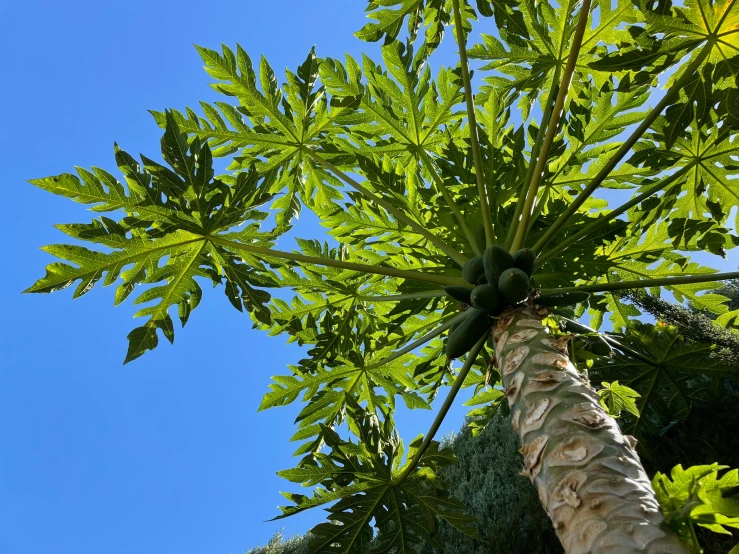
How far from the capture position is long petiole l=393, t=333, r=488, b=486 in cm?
213

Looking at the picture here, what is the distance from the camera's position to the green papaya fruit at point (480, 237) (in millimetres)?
2338

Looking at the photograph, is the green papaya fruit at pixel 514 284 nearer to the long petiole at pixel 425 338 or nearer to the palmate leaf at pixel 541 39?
the long petiole at pixel 425 338

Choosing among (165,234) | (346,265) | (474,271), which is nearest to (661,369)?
(474,271)

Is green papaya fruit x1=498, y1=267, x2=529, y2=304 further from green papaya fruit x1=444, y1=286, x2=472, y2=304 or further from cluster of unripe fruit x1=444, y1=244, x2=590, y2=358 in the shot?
green papaya fruit x1=444, y1=286, x2=472, y2=304

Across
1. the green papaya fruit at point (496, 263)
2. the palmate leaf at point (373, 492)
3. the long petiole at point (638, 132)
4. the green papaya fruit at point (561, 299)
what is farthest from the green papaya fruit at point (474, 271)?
the palmate leaf at point (373, 492)

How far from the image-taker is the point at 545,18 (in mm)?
2914

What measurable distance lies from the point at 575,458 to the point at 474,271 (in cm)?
94

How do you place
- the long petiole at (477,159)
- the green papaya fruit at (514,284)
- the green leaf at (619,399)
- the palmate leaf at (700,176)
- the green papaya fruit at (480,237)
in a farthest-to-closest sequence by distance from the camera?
1. the palmate leaf at (700,176)
2. the green leaf at (619,399)
3. the green papaya fruit at (480,237)
4. the long petiole at (477,159)
5. the green papaya fruit at (514,284)

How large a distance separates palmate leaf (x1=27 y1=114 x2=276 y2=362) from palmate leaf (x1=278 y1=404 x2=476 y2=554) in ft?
2.46

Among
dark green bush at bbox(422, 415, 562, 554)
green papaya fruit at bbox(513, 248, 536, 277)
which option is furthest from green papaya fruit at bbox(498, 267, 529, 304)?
dark green bush at bbox(422, 415, 562, 554)

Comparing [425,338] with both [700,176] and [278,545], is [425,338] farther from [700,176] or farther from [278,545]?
[278,545]

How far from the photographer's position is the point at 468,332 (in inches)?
77.8

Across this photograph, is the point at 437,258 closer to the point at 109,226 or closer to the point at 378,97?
the point at 378,97

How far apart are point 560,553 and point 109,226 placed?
413 cm
